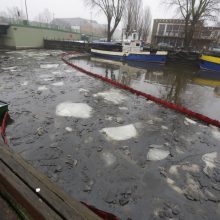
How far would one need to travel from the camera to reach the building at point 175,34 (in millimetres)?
31844

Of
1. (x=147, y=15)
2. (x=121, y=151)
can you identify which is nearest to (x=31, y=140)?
(x=121, y=151)

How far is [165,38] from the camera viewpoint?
37.2 meters

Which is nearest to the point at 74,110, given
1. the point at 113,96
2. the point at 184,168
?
the point at 113,96

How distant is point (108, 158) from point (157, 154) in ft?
3.60

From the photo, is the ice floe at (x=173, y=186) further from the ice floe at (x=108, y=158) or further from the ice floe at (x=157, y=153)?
the ice floe at (x=108, y=158)

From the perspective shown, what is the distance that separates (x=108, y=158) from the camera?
360cm

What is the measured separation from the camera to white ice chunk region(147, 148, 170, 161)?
12.1 feet

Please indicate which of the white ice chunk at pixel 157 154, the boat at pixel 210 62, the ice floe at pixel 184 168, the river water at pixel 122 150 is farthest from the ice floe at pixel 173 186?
the boat at pixel 210 62

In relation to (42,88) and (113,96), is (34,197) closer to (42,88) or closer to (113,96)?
(113,96)

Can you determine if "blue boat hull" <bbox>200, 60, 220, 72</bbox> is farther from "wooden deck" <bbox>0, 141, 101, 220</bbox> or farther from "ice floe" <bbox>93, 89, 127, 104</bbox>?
"wooden deck" <bbox>0, 141, 101, 220</bbox>

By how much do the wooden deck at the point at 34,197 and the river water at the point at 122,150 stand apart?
115 centimetres

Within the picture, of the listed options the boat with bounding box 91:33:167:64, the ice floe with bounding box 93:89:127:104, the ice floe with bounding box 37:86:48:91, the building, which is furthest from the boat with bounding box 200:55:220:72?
the building

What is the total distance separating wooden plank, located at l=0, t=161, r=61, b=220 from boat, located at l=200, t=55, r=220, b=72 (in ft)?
56.8

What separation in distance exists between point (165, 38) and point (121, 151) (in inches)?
1527
